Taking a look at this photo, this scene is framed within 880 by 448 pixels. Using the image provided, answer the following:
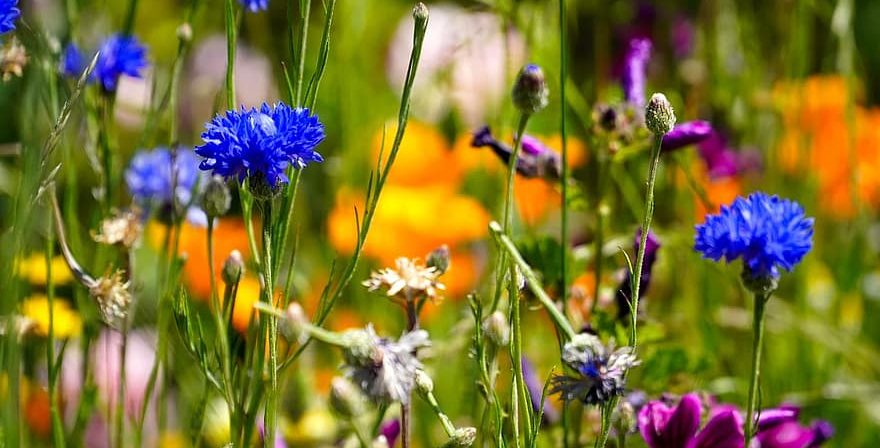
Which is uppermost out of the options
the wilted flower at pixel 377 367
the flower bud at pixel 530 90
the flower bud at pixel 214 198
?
the flower bud at pixel 530 90

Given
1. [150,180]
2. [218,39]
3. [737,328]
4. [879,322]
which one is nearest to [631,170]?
[737,328]

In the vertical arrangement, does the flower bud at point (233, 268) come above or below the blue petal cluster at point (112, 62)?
below

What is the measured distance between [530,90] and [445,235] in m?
0.42

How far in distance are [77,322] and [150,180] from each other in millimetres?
253

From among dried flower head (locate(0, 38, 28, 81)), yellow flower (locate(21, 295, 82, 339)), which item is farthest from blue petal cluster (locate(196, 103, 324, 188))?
yellow flower (locate(21, 295, 82, 339))

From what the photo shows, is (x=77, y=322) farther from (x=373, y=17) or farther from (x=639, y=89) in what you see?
(x=373, y=17)

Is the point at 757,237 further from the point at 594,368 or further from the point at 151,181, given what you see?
the point at 151,181

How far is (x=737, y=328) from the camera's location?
842 mm

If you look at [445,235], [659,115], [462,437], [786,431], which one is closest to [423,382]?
[462,437]

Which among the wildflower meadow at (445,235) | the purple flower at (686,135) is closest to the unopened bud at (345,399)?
the wildflower meadow at (445,235)

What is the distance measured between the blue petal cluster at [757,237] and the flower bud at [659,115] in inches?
1.8

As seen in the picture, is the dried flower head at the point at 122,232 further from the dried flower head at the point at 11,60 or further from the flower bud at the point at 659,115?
the flower bud at the point at 659,115

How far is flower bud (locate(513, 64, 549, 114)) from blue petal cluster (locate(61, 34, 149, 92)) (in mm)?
228

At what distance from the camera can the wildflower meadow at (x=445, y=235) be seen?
16.1 inches
